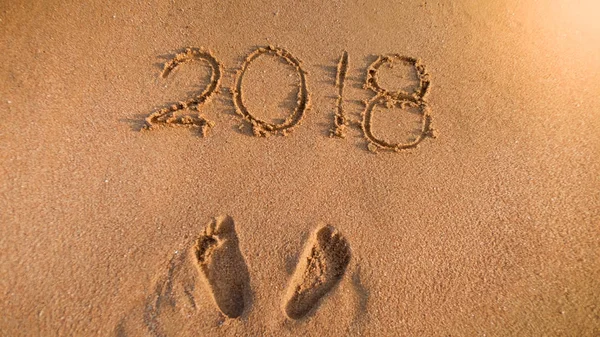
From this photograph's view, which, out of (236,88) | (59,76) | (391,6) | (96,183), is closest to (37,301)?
(96,183)

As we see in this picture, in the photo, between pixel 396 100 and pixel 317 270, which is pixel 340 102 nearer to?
pixel 396 100

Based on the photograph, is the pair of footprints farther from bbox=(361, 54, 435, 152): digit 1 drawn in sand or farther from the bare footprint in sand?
bbox=(361, 54, 435, 152): digit 1 drawn in sand

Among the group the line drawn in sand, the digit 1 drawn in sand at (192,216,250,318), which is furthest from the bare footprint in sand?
the line drawn in sand

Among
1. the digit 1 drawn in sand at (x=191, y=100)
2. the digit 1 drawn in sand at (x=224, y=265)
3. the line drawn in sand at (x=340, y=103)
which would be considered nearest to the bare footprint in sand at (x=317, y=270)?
the digit 1 drawn in sand at (x=224, y=265)

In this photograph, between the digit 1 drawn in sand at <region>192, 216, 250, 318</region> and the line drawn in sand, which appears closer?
the digit 1 drawn in sand at <region>192, 216, 250, 318</region>

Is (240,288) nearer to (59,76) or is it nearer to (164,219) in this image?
(164,219)
